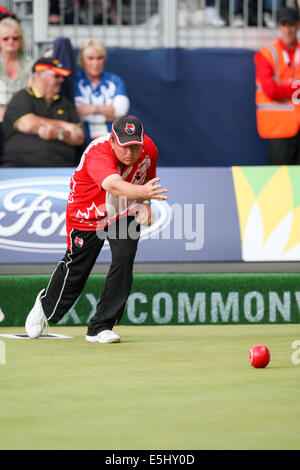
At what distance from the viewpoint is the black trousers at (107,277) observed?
724 centimetres

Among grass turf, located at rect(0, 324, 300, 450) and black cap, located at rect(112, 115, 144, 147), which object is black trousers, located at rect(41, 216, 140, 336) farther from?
black cap, located at rect(112, 115, 144, 147)

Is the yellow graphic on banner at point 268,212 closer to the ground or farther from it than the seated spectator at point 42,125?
closer to the ground

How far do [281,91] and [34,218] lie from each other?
3.56m

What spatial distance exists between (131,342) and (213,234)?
198 cm

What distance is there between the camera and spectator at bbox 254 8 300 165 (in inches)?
441

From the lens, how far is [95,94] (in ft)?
36.2

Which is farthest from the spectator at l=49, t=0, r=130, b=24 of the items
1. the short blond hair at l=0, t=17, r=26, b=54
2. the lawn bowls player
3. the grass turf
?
the grass turf

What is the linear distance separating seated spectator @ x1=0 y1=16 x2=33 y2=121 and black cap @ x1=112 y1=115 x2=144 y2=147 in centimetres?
396

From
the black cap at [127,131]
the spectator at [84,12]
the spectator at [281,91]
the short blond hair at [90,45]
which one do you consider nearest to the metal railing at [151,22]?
the spectator at [84,12]

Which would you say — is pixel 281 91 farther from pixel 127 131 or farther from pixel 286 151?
pixel 127 131

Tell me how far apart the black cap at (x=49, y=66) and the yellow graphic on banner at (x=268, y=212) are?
2.34 meters

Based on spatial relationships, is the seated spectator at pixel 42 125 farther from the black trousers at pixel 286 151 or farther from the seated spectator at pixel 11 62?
the black trousers at pixel 286 151
